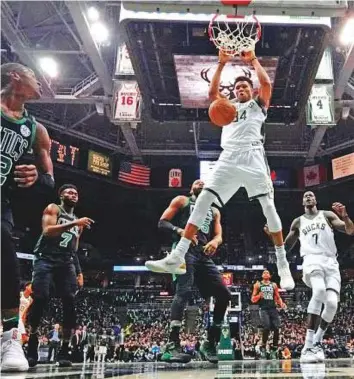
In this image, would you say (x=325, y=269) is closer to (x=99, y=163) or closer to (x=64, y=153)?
(x=64, y=153)

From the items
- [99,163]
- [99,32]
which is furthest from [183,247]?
[99,163]

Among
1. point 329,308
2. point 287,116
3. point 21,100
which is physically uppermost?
point 287,116

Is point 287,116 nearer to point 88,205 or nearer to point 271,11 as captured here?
point 271,11

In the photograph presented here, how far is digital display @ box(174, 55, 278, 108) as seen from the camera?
10.8m

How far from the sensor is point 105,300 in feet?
93.6

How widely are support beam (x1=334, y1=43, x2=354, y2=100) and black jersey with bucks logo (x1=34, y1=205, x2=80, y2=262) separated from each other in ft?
36.4

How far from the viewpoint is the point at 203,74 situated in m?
11.3

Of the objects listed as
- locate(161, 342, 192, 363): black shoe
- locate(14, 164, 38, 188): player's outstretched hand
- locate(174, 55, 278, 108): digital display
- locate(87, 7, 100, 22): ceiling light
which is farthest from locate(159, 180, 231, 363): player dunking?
locate(87, 7, 100, 22): ceiling light

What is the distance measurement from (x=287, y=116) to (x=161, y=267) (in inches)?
338

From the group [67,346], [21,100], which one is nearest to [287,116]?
[67,346]

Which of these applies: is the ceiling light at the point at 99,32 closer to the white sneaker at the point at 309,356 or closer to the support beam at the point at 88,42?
the support beam at the point at 88,42

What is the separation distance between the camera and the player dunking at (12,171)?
305 cm

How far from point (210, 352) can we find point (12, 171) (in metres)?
3.02

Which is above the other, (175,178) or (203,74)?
(175,178)
